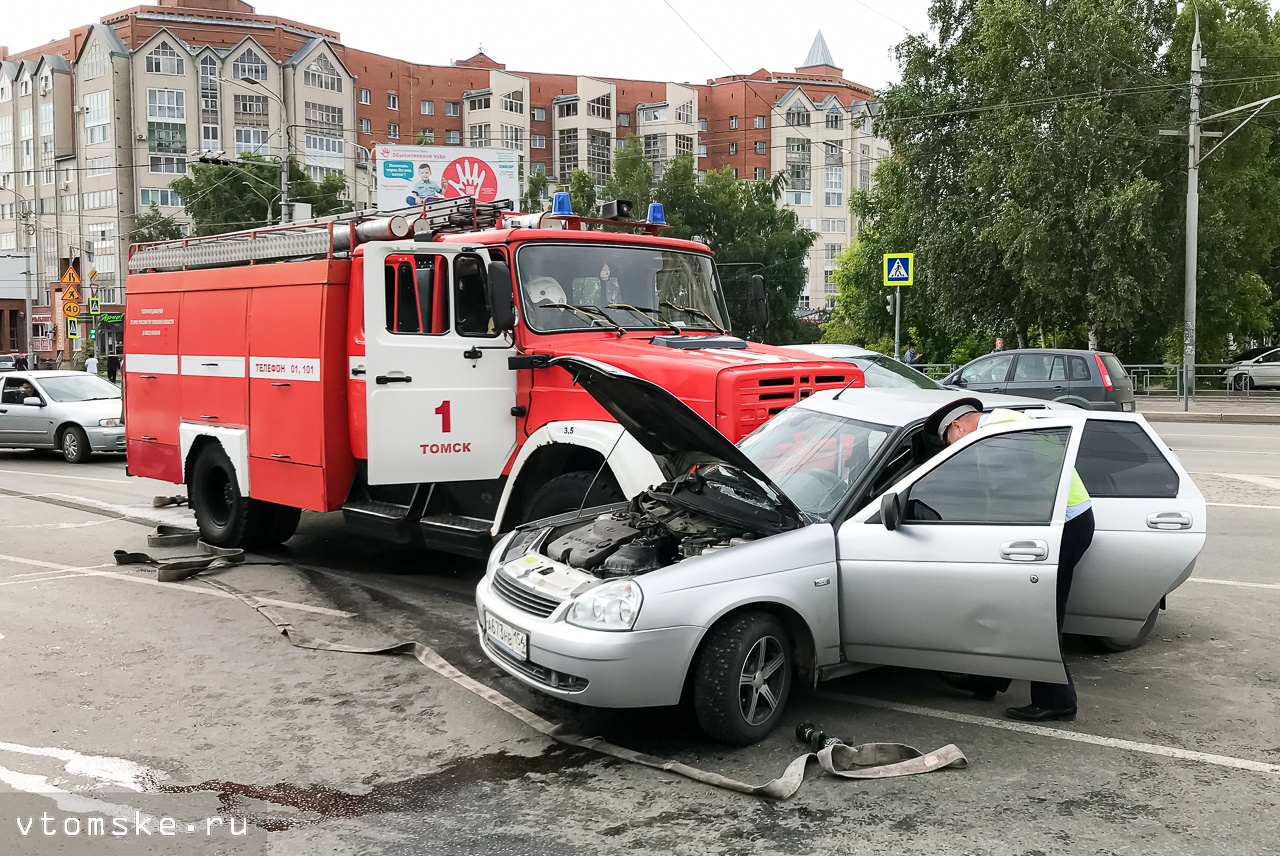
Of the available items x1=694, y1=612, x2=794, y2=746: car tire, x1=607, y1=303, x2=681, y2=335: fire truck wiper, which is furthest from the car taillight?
x1=694, y1=612, x2=794, y2=746: car tire

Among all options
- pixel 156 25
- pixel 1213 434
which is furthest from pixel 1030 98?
pixel 156 25

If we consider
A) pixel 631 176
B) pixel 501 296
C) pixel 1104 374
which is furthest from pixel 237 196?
pixel 501 296

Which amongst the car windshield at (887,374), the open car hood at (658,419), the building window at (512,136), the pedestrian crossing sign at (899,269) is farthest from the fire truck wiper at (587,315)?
the building window at (512,136)

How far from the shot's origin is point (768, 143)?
98.2 m

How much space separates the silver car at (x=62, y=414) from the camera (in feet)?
59.4

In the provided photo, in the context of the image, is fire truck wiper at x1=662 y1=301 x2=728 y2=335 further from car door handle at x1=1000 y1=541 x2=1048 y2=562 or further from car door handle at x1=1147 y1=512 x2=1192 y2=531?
car door handle at x1=1000 y1=541 x2=1048 y2=562

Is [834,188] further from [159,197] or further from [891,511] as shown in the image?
[891,511]

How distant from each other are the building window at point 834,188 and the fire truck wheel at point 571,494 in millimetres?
93575

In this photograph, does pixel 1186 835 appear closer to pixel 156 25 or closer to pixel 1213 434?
pixel 1213 434

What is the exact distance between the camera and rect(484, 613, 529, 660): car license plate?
17.0 feet

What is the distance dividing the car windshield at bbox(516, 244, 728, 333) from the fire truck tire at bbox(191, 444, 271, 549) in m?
3.47

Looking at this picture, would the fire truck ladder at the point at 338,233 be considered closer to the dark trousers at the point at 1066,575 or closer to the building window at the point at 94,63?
the dark trousers at the point at 1066,575

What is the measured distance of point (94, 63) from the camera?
3095 inches

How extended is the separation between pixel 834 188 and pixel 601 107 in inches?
841
